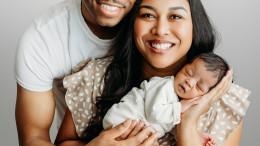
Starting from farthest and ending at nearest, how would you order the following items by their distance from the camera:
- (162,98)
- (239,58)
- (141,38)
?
(239,58), (141,38), (162,98)

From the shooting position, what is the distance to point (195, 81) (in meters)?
1.68

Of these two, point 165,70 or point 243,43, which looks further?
point 243,43

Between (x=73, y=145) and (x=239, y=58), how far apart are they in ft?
4.92

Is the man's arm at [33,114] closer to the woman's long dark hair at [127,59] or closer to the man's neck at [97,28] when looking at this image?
the woman's long dark hair at [127,59]

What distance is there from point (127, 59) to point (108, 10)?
288mm

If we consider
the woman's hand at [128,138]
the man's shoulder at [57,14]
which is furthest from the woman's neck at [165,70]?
the man's shoulder at [57,14]

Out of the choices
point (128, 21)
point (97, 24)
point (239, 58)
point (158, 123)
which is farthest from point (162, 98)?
point (239, 58)

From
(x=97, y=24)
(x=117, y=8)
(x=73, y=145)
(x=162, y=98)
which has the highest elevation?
(x=117, y=8)

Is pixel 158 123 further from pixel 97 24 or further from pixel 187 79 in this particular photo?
pixel 97 24

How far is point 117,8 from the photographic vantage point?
1.83 m

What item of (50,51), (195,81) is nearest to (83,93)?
(50,51)

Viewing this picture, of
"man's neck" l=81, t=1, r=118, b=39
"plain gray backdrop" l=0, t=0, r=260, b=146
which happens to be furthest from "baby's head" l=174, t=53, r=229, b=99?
"plain gray backdrop" l=0, t=0, r=260, b=146

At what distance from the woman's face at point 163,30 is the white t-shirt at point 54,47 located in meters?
0.32

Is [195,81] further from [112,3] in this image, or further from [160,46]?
[112,3]
